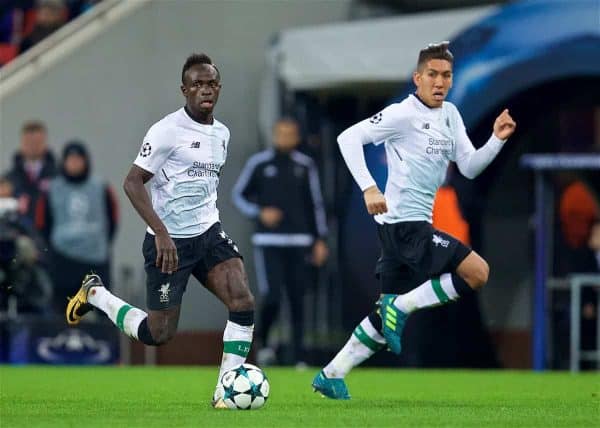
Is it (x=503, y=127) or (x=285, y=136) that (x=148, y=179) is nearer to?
(x=503, y=127)

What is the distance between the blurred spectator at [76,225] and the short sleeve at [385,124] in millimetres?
7610

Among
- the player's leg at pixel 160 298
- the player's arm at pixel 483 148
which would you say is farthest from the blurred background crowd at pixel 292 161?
the player's leg at pixel 160 298

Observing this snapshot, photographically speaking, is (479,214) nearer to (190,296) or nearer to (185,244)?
(190,296)

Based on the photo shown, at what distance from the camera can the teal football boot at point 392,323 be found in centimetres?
1109

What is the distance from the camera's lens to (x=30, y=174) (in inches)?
756

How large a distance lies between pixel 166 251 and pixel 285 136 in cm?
810

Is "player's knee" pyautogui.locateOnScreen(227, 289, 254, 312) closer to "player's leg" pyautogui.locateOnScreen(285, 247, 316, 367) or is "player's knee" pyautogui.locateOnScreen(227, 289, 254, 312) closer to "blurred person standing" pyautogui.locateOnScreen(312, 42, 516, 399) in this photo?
"blurred person standing" pyautogui.locateOnScreen(312, 42, 516, 399)

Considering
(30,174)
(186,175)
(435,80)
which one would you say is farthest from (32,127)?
(186,175)

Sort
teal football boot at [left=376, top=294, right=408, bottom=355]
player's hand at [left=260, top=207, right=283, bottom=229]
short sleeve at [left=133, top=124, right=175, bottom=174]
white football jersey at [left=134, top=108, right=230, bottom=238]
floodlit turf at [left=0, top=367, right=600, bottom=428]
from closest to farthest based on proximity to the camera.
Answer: floodlit turf at [left=0, top=367, right=600, bottom=428], short sleeve at [left=133, top=124, right=175, bottom=174], white football jersey at [left=134, top=108, right=230, bottom=238], teal football boot at [left=376, top=294, right=408, bottom=355], player's hand at [left=260, top=207, right=283, bottom=229]

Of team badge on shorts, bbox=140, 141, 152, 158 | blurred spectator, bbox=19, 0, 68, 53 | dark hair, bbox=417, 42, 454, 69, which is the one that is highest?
blurred spectator, bbox=19, 0, 68, 53

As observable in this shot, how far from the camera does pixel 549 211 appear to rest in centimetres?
1878

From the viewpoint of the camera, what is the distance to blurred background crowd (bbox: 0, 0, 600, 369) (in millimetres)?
18281

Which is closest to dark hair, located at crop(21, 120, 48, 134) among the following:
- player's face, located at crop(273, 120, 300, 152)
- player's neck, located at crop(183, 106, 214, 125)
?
player's face, located at crop(273, 120, 300, 152)

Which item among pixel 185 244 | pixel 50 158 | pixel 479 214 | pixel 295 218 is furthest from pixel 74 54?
pixel 185 244
